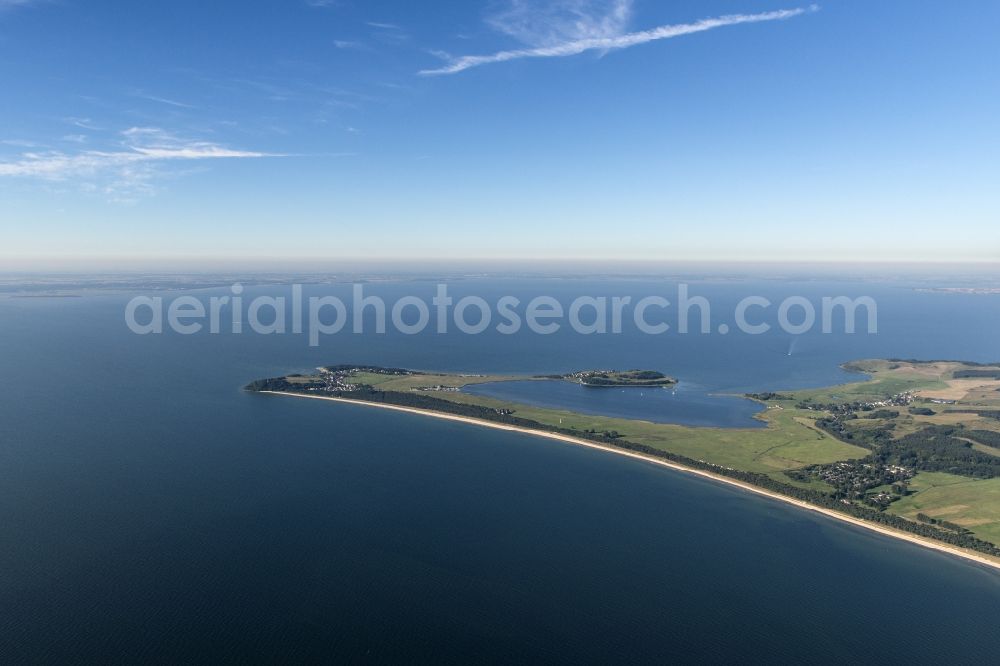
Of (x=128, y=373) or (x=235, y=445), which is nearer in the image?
(x=235, y=445)

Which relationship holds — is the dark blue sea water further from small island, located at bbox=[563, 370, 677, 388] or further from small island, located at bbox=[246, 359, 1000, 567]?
small island, located at bbox=[563, 370, 677, 388]

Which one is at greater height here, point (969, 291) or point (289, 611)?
point (969, 291)

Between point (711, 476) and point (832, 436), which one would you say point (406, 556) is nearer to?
point (711, 476)

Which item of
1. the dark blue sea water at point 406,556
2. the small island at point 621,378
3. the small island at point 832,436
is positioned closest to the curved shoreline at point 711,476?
the small island at point 832,436

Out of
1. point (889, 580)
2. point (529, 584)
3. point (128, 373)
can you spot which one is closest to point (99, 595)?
point (529, 584)

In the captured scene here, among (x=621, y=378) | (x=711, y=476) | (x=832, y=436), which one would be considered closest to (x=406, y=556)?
(x=711, y=476)

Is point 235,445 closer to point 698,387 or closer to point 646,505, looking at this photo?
point 646,505
